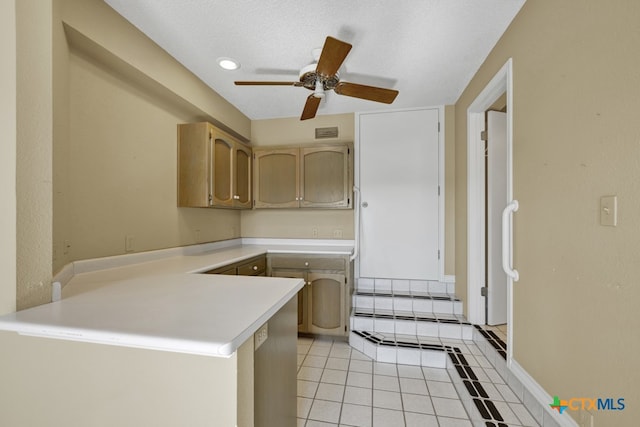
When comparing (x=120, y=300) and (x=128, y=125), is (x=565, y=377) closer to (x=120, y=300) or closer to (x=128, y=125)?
(x=120, y=300)

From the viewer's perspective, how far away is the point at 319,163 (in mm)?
2848

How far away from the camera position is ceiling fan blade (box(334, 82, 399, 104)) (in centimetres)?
179

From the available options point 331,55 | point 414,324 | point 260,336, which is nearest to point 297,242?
point 414,324

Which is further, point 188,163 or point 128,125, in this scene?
point 188,163

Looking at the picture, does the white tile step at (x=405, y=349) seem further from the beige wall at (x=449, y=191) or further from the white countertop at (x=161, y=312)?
the white countertop at (x=161, y=312)

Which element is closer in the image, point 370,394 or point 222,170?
point 370,394

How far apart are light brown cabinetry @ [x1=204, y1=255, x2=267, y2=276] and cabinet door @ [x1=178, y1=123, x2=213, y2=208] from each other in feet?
1.95

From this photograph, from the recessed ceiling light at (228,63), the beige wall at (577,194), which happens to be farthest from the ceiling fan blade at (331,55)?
the beige wall at (577,194)

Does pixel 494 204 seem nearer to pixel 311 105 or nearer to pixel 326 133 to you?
pixel 311 105

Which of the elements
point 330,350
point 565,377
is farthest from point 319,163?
point 565,377

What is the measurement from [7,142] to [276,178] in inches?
87.4

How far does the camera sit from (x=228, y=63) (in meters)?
2.03

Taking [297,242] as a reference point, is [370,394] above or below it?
below

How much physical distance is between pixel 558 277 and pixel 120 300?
1.82 m
